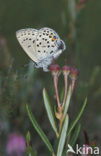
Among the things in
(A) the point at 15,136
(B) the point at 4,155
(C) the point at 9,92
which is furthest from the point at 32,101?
(C) the point at 9,92

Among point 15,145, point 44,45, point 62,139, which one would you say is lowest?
point 15,145

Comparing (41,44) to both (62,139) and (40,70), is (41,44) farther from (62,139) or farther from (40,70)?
(40,70)

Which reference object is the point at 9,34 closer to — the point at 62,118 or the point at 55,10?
the point at 55,10

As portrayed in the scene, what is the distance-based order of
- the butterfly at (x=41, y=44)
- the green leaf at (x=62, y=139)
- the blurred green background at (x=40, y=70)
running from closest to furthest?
the green leaf at (x=62, y=139)
the butterfly at (x=41, y=44)
the blurred green background at (x=40, y=70)

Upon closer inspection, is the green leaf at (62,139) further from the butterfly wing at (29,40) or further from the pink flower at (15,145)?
the pink flower at (15,145)

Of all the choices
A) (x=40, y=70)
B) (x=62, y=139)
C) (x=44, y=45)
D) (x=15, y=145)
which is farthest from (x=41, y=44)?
(x=40, y=70)

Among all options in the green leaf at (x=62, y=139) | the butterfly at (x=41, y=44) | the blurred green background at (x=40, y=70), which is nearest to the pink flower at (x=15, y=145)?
the blurred green background at (x=40, y=70)
